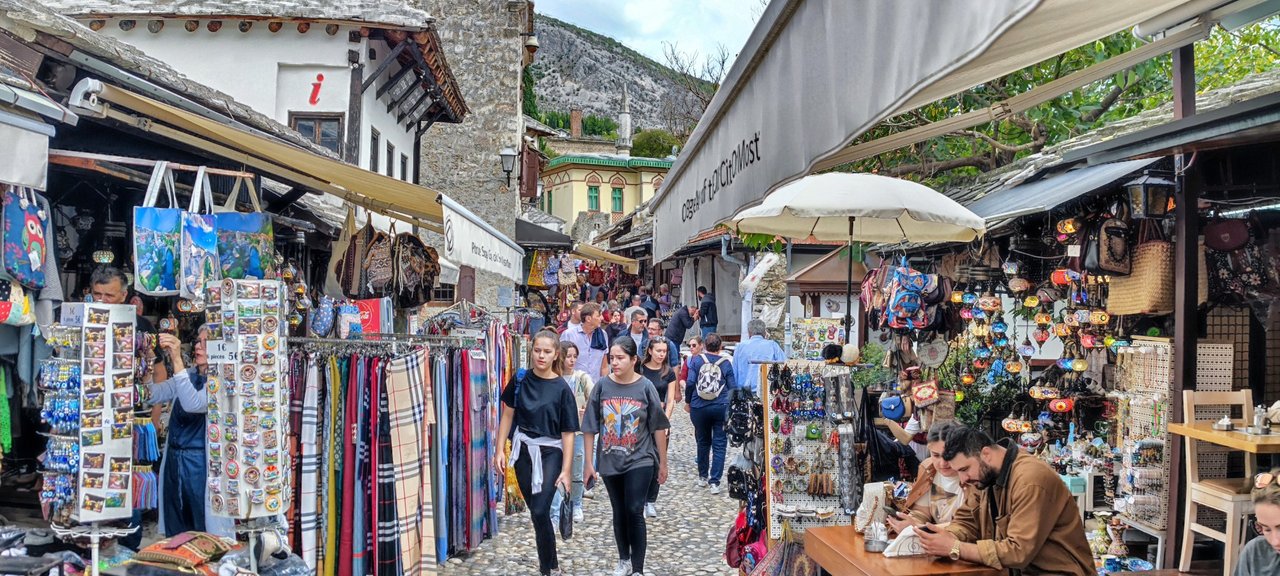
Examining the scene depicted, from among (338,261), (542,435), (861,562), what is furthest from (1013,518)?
(338,261)

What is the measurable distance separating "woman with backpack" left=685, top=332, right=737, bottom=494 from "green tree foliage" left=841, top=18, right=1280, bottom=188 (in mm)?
3050

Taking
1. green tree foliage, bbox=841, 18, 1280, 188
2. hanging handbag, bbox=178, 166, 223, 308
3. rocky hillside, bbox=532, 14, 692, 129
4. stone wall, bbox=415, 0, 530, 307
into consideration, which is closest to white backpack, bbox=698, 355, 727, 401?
green tree foliage, bbox=841, 18, 1280, 188

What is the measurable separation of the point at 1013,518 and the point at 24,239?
4.87 m

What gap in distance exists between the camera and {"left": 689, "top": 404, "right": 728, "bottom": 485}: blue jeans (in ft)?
30.4

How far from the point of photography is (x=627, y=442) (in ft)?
20.7

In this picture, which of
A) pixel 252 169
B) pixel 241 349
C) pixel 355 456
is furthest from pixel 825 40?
pixel 252 169

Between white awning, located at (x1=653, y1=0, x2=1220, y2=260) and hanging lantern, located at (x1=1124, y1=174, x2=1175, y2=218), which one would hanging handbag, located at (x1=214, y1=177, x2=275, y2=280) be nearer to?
white awning, located at (x1=653, y1=0, x2=1220, y2=260)

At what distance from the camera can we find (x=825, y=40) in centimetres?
181

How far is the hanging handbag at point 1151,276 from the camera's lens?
233 inches

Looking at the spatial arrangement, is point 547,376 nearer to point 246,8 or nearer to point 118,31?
point 246,8

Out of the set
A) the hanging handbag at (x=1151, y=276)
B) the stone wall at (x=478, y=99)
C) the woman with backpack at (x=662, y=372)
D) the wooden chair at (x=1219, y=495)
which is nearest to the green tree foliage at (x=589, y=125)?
the stone wall at (x=478, y=99)

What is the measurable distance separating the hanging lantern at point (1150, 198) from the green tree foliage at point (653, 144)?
201ft

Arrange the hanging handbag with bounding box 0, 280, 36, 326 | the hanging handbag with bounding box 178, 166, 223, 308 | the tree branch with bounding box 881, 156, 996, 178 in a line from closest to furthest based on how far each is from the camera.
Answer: the hanging handbag with bounding box 0, 280, 36, 326
the hanging handbag with bounding box 178, 166, 223, 308
the tree branch with bounding box 881, 156, 996, 178

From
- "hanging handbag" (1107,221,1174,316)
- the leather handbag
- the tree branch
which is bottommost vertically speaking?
"hanging handbag" (1107,221,1174,316)
